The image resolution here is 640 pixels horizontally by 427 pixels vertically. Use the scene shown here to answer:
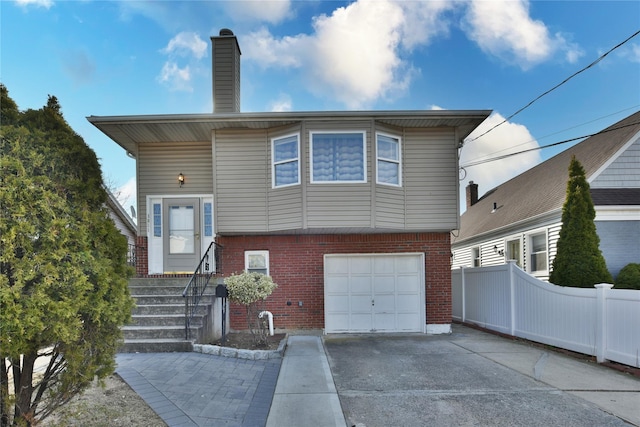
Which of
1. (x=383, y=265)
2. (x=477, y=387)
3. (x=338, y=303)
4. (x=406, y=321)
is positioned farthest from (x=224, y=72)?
(x=477, y=387)

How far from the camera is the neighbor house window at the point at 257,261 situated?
9227 millimetres

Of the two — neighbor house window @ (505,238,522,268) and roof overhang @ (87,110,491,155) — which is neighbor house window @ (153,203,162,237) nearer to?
roof overhang @ (87,110,491,155)

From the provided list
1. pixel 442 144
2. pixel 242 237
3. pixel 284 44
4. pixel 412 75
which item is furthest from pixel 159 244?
pixel 412 75

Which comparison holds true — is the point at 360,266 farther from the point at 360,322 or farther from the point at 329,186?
the point at 329,186

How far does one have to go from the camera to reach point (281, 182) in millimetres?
8891

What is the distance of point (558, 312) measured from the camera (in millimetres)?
6992

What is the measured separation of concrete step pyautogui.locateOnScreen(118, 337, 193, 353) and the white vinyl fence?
685 cm

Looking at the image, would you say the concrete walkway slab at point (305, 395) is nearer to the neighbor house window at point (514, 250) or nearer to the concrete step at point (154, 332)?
the concrete step at point (154, 332)

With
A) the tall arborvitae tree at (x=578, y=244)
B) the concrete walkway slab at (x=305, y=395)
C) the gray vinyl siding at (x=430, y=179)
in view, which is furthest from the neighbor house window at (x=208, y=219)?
the tall arborvitae tree at (x=578, y=244)

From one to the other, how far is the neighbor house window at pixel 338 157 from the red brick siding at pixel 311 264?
5.31ft

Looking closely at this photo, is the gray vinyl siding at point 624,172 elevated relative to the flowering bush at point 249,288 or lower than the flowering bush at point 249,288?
elevated

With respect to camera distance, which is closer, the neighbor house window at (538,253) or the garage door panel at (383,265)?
the garage door panel at (383,265)

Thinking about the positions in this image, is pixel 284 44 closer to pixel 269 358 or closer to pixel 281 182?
pixel 281 182

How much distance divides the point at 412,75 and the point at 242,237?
26.0 feet
